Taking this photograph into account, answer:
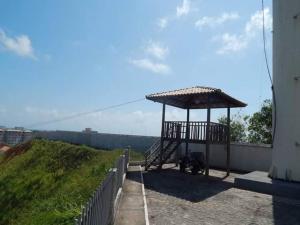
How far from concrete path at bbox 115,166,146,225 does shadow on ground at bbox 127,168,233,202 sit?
0.56 meters

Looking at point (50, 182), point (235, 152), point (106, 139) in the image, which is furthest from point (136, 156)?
point (106, 139)

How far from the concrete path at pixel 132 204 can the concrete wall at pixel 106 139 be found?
1040 cm

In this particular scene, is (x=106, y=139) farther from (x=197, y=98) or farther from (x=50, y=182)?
(x=197, y=98)

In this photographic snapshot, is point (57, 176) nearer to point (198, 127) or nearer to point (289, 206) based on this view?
point (198, 127)

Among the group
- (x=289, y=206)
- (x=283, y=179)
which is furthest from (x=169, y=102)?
(x=289, y=206)

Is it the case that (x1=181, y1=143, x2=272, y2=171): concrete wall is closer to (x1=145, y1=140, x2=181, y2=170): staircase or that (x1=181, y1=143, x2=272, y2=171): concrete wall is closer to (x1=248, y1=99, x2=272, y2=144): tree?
(x1=145, y1=140, x2=181, y2=170): staircase

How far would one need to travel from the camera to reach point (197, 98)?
57.8 ft

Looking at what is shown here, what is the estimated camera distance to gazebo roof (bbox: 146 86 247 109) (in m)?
14.9

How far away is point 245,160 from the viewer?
17.7 m

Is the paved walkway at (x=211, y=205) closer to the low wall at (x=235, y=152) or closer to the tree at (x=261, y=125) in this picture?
the low wall at (x=235, y=152)

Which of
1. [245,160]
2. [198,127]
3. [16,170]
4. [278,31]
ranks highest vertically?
[278,31]

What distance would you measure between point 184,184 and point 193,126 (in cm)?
392

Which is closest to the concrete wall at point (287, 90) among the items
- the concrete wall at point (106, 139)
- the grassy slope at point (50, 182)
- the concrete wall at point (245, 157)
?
the concrete wall at point (245, 157)

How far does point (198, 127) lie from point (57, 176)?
10.6 meters
